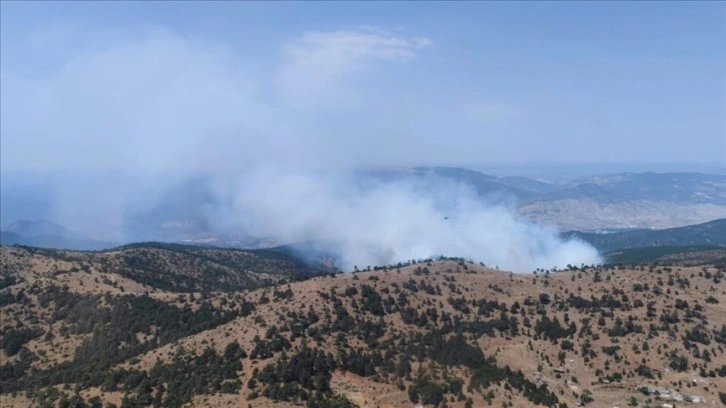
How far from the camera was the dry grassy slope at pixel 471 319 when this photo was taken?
94438mm

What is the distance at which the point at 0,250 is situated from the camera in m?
177

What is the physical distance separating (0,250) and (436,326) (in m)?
138

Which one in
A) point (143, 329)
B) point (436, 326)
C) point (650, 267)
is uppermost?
point (650, 267)

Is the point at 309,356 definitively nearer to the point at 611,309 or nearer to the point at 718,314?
the point at 611,309

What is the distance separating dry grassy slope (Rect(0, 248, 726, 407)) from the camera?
9444 centimetres

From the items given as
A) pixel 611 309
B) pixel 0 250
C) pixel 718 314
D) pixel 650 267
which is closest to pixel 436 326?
pixel 611 309

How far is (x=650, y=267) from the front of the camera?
501 ft

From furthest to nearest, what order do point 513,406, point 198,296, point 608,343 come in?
point 198,296 < point 608,343 < point 513,406

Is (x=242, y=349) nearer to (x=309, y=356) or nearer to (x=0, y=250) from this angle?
(x=309, y=356)

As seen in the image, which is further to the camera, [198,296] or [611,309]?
[198,296]

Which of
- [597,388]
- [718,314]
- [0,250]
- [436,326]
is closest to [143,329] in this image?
[436,326]

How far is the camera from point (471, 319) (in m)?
123

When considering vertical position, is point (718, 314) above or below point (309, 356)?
above

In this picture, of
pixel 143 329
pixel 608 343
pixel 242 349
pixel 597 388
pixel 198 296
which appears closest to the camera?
pixel 597 388
